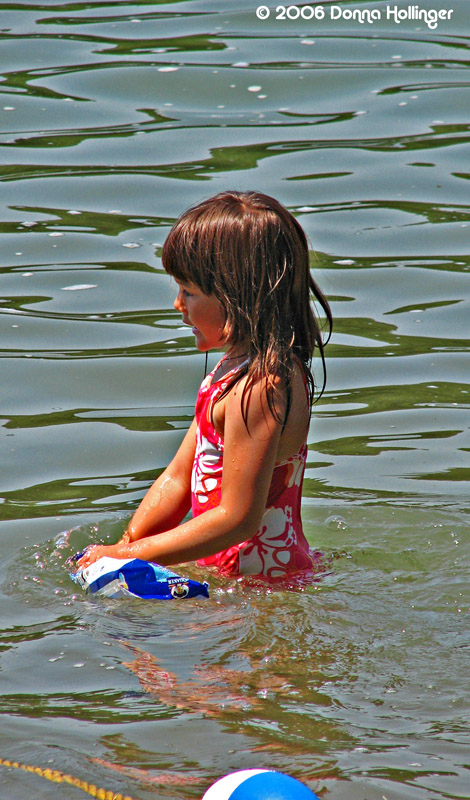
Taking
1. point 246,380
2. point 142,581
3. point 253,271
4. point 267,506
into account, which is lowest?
point 142,581

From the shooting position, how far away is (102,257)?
24.7 feet

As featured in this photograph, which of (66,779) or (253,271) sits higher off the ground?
(253,271)

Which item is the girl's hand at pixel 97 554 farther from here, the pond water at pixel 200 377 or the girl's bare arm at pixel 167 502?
the girl's bare arm at pixel 167 502

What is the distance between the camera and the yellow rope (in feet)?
8.61

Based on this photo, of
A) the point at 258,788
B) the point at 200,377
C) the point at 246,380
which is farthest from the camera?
the point at 200,377

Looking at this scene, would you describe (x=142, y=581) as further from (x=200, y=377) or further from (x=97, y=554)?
(x=200, y=377)

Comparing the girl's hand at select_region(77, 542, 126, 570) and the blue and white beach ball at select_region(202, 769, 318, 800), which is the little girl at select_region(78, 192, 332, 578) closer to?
the girl's hand at select_region(77, 542, 126, 570)

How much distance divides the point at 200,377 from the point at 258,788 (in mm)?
3684

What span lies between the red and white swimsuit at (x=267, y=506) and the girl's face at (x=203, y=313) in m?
0.15

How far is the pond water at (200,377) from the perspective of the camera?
115 inches

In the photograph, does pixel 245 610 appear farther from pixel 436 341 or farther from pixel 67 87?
pixel 67 87

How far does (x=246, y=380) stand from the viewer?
11.3 feet

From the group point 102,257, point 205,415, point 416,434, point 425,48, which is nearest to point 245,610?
point 205,415

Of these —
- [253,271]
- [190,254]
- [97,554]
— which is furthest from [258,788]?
[190,254]
